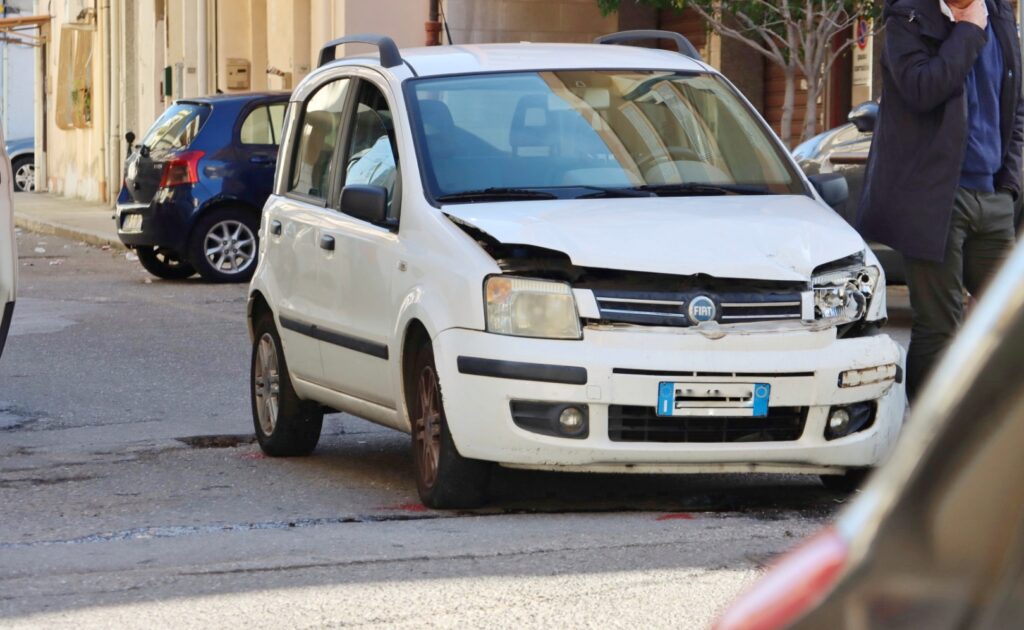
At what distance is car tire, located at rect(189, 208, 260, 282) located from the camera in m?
17.7

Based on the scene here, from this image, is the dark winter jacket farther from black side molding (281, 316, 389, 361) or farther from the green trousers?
black side molding (281, 316, 389, 361)

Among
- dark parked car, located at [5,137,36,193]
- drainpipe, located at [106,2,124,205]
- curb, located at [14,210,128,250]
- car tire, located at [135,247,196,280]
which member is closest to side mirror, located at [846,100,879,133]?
car tire, located at [135,247,196,280]

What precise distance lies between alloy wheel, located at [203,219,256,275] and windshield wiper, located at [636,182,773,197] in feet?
36.8

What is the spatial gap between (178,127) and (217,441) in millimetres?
9835

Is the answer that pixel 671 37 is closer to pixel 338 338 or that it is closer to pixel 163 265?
pixel 338 338

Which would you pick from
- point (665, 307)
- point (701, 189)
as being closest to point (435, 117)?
point (701, 189)

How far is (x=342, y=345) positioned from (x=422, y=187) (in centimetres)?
77

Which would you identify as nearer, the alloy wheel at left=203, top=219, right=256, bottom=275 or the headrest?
the headrest

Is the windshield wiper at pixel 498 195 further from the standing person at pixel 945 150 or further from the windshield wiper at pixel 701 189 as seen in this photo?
the standing person at pixel 945 150

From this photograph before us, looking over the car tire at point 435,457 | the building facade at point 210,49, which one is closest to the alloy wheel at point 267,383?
the car tire at point 435,457

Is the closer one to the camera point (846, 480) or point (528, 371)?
point (528, 371)

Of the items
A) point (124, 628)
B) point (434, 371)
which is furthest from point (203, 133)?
point (124, 628)

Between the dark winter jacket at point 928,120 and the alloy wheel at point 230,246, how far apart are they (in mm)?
11407

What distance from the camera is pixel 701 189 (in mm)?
6840
